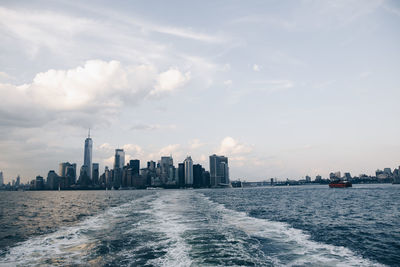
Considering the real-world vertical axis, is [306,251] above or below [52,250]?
below

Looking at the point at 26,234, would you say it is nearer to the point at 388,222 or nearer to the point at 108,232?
the point at 108,232

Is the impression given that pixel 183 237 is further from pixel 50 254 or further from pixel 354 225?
pixel 354 225

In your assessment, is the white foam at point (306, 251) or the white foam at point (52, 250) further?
the white foam at point (52, 250)

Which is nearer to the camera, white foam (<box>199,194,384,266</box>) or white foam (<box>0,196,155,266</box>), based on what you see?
white foam (<box>199,194,384,266</box>)

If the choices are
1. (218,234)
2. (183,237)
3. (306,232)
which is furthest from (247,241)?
(306,232)

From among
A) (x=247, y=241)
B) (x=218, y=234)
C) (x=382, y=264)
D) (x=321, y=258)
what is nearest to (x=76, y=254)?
(x=218, y=234)

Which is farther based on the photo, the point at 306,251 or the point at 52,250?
the point at 52,250

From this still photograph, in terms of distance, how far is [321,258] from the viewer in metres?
19.2

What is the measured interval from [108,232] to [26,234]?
11.3 m

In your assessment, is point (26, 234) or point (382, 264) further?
point (26, 234)

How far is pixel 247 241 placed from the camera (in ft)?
81.0

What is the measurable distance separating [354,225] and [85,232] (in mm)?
37436

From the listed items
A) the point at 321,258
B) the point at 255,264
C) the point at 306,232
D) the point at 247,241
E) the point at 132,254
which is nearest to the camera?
the point at 255,264

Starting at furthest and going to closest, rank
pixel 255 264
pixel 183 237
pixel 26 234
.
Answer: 1. pixel 26 234
2. pixel 183 237
3. pixel 255 264
